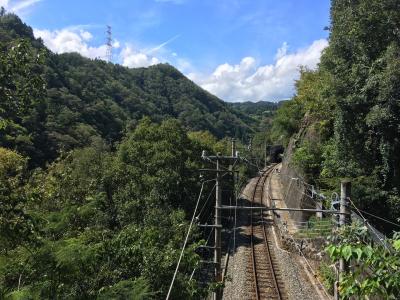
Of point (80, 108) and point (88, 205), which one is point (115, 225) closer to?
point (88, 205)

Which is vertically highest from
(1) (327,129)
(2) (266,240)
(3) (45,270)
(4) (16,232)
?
(1) (327,129)

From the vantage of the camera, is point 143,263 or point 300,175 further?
point 300,175

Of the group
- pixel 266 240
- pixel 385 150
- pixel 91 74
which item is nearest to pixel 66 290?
pixel 385 150

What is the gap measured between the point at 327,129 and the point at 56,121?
195 ft

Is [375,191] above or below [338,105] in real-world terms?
below

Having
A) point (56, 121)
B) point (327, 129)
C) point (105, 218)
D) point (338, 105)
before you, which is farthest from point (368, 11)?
point (56, 121)

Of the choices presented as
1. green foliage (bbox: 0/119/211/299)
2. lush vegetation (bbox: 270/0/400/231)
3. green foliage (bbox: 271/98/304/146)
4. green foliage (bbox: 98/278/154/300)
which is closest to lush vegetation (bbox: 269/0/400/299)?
lush vegetation (bbox: 270/0/400/231)

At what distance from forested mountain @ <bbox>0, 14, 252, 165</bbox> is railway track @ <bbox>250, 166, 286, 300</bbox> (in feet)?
44.1

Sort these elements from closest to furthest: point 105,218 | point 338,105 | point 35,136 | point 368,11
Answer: point 368,11 < point 338,105 < point 105,218 < point 35,136

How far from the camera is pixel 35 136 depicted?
226 feet

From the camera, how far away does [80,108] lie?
98.6 m

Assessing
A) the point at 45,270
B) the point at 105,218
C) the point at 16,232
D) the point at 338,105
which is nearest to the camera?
the point at 16,232

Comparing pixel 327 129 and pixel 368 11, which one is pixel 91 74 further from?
pixel 368 11

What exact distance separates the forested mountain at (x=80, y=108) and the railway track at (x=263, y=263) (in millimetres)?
13429
